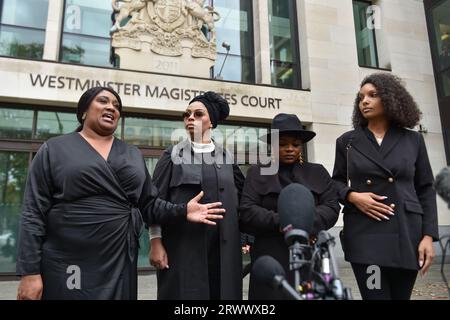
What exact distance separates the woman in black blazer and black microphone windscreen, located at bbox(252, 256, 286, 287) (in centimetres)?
121

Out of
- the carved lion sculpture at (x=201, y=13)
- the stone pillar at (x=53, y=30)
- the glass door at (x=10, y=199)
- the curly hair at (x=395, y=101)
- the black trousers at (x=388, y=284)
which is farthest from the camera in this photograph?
the carved lion sculpture at (x=201, y=13)

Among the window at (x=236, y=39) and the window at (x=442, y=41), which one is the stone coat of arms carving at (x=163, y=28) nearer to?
the window at (x=236, y=39)

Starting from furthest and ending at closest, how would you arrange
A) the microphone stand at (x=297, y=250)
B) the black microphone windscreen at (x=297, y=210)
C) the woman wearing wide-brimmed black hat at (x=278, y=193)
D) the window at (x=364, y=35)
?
1. the window at (x=364, y=35)
2. the woman wearing wide-brimmed black hat at (x=278, y=193)
3. the black microphone windscreen at (x=297, y=210)
4. the microphone stand at (x=297, y=250)

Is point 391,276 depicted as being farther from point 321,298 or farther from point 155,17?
point 155,17

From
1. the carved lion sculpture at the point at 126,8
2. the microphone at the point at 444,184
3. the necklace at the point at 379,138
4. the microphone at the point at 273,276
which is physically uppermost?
the carved lion sculpture at the point at 126,8

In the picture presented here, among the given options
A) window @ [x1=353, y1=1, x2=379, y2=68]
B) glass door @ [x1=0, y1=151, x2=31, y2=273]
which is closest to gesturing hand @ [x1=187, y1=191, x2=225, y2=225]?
glass door @ [x1=0, y1=151, x2=31, y2=273]

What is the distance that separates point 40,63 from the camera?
828 centimetres

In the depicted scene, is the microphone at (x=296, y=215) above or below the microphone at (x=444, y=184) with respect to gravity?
below

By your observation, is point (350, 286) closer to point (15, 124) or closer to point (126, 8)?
point (15, 124)

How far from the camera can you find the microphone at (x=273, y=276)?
1.43 meters

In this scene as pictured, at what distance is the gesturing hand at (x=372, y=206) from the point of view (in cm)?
251

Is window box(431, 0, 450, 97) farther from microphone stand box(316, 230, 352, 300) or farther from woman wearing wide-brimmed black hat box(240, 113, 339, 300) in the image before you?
microphone stand box(316, 230, 352, 300)

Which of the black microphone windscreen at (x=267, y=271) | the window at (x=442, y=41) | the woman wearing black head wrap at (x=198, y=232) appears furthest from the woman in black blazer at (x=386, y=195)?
the window at (x=442, y=41)

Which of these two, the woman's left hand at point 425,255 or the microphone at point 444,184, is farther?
the woman's left hand at point 425,255
